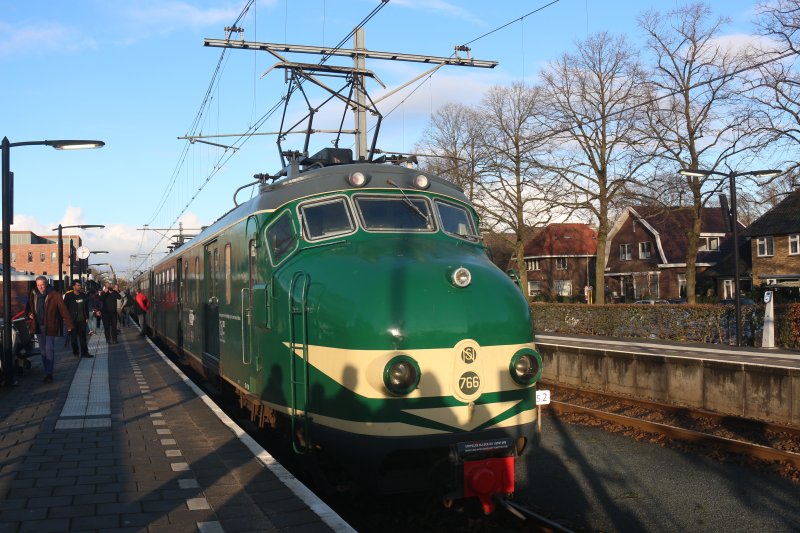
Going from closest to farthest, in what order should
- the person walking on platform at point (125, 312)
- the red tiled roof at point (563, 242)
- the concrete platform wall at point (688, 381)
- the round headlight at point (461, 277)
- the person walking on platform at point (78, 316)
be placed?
the round headlight at point (461, 277)
the concrete platform wall at point (688, 381)
the person walking on platform at point (78, 316)
the person walking on platform at point (125, 312)
the red tiled roof at point (563, 242)

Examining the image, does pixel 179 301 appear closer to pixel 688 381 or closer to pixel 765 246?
pixel 688 381

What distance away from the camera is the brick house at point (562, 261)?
6862cm

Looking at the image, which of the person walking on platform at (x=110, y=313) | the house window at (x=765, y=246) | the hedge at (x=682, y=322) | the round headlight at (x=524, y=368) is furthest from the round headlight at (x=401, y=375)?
the house window at (x=765, y=246)

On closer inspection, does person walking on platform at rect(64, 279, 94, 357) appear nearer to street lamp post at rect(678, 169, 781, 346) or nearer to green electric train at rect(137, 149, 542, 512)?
green electric train at rect(137, 149, 542, 512)

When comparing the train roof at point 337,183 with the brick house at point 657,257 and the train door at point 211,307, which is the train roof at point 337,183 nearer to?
the train door at point 211,307

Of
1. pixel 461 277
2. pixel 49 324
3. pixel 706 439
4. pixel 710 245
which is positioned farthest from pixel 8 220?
pixel 710 245

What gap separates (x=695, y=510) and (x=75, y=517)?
6.06 m

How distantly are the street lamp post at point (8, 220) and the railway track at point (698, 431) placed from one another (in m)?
10.1

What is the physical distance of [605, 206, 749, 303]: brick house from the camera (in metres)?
57.4

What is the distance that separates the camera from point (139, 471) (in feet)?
24.3

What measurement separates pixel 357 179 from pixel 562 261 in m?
62.8

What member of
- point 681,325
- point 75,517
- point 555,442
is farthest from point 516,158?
point 75,517

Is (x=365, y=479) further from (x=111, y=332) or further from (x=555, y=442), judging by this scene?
(x=111, y=332)

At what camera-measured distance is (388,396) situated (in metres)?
6.43
